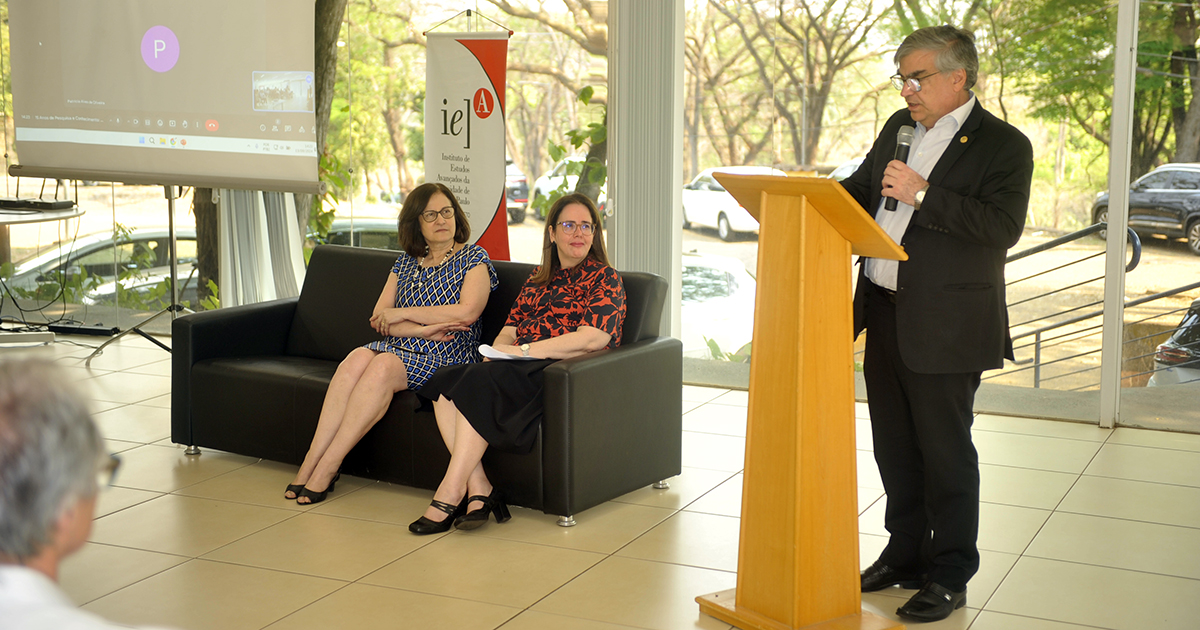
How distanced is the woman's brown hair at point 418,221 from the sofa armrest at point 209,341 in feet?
2.78

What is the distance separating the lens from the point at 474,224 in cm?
567

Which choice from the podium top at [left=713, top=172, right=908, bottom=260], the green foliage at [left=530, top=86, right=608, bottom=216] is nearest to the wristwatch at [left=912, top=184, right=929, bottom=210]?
the podium top at [left=713, top=172, right=908, bottom=260]

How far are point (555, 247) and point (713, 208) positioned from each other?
194cm

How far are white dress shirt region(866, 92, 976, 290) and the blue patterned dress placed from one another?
5.58ft

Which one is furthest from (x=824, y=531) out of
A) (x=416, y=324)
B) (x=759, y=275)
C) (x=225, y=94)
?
(x=225, y=94)

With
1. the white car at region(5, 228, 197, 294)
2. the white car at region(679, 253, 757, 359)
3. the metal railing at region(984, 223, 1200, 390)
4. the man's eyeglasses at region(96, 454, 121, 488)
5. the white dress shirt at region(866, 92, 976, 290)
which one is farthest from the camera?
the white car at region(5, 228, 197, 294)

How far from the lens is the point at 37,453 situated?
106 cm

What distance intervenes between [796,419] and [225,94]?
178 inches

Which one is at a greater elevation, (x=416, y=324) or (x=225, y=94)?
(x=225, y=94)

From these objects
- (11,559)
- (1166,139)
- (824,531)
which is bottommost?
(824,531)

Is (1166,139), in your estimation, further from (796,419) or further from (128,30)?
(128,30)

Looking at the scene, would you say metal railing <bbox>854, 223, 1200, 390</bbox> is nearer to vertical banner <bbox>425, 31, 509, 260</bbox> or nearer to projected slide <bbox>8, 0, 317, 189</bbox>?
vertical banner <bbox>425, 31, 509, 260</bbox>

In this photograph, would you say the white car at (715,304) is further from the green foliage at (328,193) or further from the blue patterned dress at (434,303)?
the green foliage at (328,193)

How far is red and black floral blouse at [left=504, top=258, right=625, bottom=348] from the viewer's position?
3.79m
